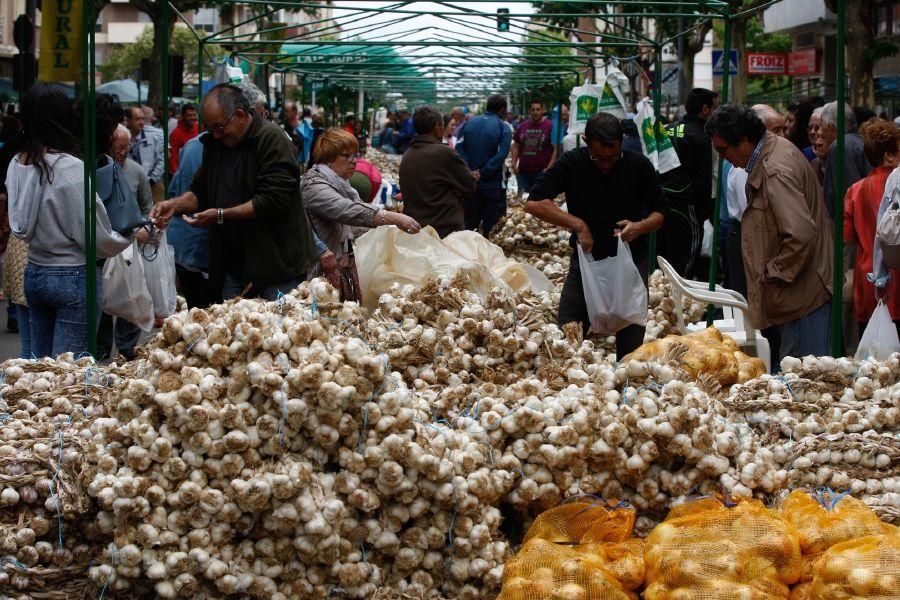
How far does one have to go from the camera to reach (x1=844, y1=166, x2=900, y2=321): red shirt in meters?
6.12

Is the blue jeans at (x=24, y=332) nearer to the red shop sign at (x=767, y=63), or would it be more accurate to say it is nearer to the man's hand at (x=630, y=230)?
the man's hand at (x=630, y=230)

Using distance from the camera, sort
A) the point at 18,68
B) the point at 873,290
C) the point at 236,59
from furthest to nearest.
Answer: the point at 18,68, the point at 236,59, the point at 873,290

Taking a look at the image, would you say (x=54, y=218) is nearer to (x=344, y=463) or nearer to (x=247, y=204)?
(x=247, y=204)

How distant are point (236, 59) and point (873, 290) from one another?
8.50m

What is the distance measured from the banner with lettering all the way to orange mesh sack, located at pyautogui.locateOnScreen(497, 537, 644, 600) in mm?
3640

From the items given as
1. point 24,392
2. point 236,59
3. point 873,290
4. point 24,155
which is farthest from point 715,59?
point 24,392

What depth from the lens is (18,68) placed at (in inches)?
581

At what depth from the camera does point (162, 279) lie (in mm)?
6801

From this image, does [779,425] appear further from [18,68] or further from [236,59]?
[18,68]

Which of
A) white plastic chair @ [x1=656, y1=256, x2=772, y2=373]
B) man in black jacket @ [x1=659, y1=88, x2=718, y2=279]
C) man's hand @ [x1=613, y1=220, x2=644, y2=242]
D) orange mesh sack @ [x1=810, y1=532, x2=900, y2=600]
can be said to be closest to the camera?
orange mesh sack @ [x1=810, y1=532, x2=900, y2=600]

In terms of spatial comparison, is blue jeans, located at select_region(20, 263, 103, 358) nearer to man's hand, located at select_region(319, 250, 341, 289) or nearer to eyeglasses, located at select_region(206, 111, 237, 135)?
eyeglasses, located at select_region(206, 111, 237, 135)

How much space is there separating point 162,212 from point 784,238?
2.88m

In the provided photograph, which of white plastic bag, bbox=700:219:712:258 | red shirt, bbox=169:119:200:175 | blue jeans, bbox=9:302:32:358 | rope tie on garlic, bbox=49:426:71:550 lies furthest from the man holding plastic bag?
red shirt, bbox=169:119:200:175

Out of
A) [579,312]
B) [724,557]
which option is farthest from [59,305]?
[724,557]
